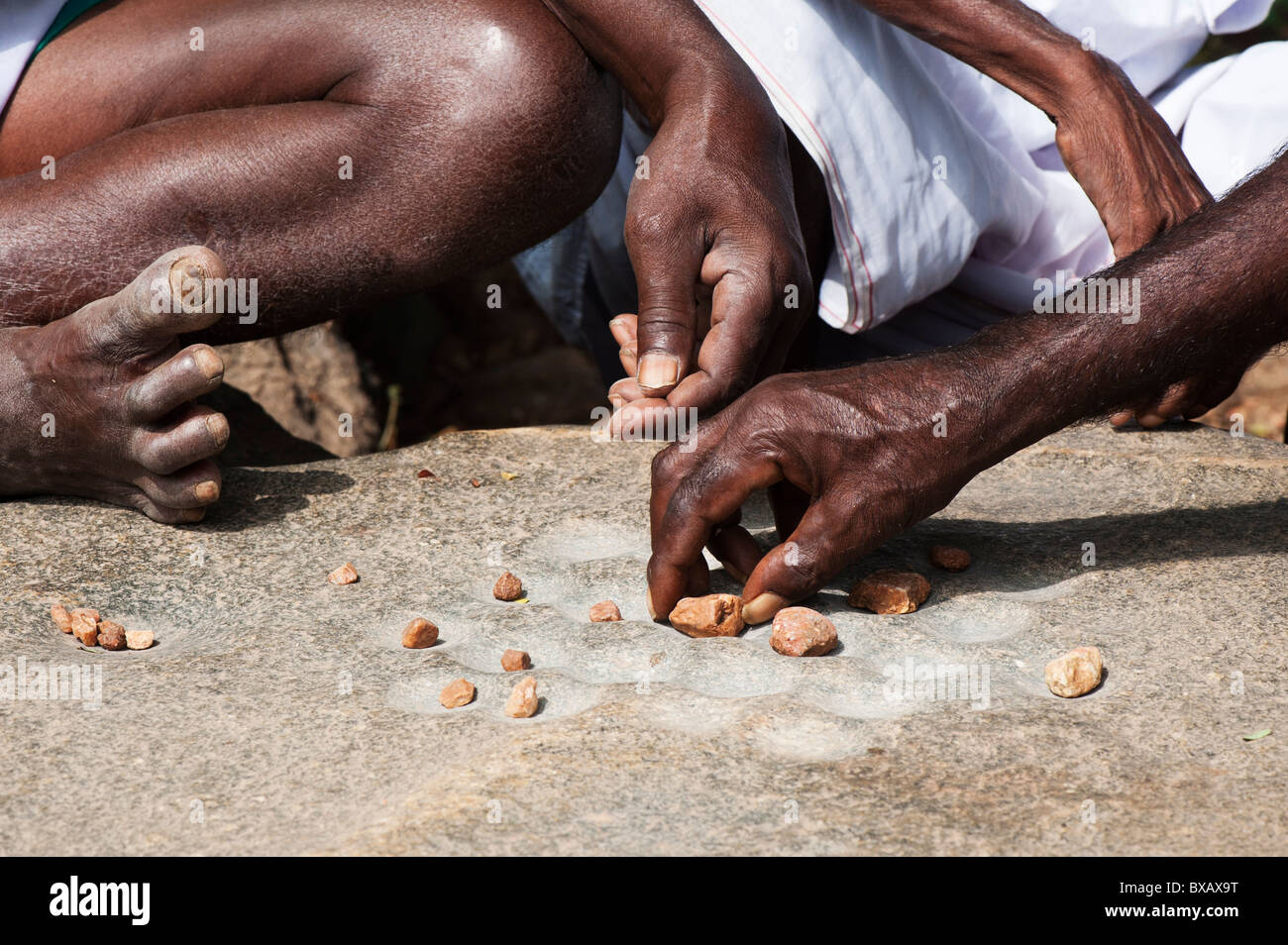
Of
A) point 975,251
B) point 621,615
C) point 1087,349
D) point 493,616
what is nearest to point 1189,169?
point 975,251

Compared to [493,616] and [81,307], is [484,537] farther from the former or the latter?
[81,307]

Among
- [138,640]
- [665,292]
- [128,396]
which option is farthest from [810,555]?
[128,396]

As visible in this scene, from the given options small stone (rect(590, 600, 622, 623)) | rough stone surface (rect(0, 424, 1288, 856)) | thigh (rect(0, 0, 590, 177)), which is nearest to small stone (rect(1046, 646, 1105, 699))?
rough stone surface (rect(0, 424, 1288, 856))

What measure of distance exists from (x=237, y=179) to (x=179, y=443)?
0.41 m

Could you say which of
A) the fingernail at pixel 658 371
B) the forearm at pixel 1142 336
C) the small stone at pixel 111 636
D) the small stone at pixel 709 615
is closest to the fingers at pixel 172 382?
the small stone at pixel 111 636

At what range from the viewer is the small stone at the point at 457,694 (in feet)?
4.14

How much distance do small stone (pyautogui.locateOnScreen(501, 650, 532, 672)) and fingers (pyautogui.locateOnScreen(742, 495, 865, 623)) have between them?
26cm

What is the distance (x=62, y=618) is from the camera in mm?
1429

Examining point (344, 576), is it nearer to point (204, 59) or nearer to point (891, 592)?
point (891, 592)

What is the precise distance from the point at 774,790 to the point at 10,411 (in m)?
1.17

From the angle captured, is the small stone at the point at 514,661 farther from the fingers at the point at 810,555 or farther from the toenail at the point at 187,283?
the toenail at the point at 187,283

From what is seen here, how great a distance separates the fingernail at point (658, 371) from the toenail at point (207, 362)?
55 cm

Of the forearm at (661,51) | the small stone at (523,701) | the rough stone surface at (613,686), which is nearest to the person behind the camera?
the rough stone surface at (613,686)

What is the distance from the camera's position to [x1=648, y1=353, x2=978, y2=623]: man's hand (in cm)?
131
